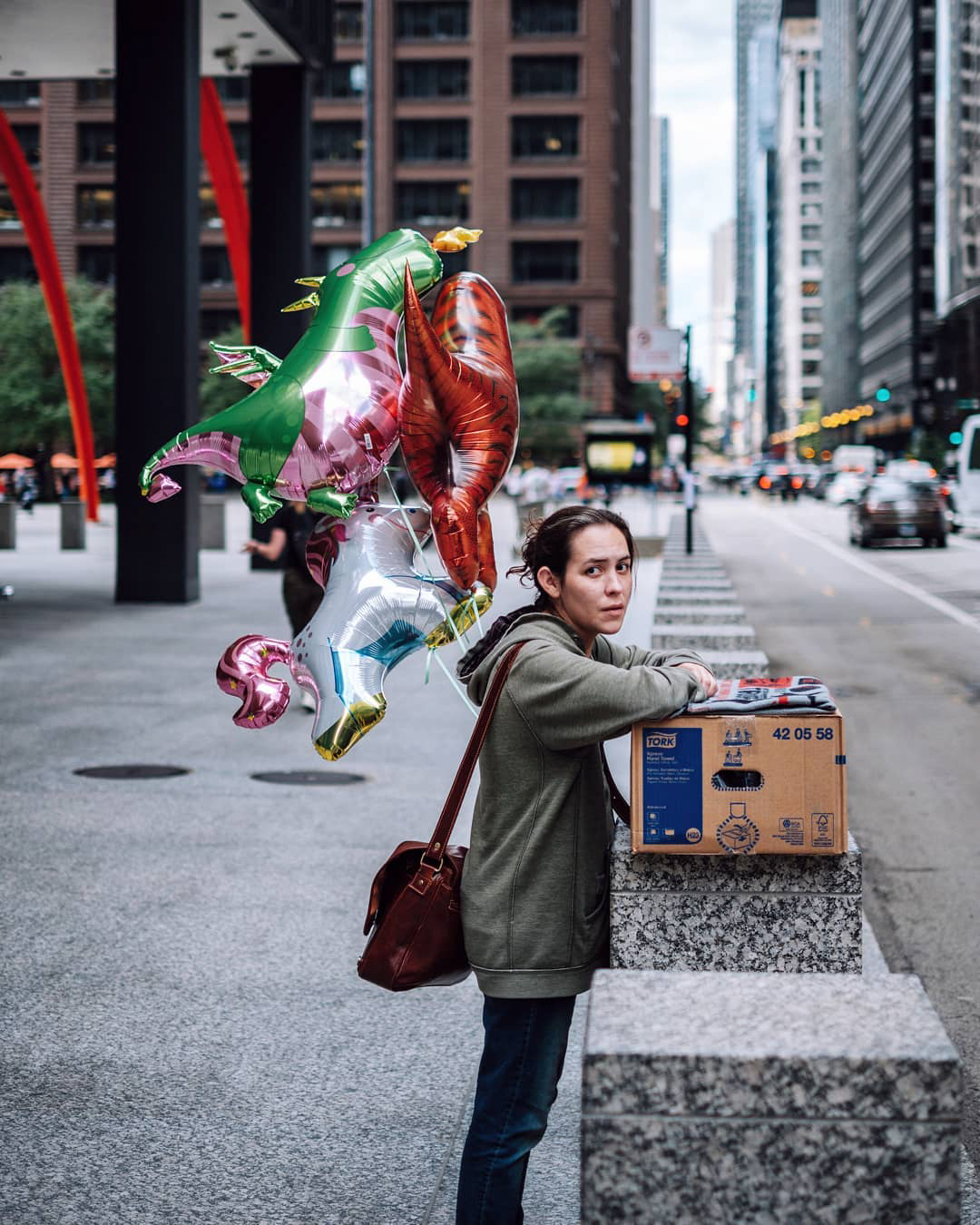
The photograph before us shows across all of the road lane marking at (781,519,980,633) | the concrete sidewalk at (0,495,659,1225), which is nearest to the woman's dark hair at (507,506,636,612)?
the concrete sidewalk at (0,495,659,1225)

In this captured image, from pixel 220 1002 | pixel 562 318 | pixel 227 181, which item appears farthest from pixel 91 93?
pixel 220 1002

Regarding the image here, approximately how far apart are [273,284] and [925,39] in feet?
351

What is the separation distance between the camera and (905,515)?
1512 inches

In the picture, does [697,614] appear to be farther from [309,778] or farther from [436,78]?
[436,78]

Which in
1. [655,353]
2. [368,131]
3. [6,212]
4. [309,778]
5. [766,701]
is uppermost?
[6,212]

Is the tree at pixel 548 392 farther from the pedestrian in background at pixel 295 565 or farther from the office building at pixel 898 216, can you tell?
the pedestrian in background at pixel 295 565

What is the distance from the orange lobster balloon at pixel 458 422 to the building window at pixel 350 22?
94.8m

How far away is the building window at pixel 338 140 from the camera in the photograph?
96.3 meters

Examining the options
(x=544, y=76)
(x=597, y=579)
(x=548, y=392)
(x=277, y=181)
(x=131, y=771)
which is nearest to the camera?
(x=597, y=579)

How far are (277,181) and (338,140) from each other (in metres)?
71.4

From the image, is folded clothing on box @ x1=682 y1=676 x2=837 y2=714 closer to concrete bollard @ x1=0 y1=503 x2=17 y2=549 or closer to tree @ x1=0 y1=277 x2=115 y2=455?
concrete bollard @ x1=0 y1=503 x2=17 y2=549

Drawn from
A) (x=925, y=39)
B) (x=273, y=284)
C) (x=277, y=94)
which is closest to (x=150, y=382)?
(x=273, y=284)

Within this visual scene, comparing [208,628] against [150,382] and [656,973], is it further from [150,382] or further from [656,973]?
[656,973]

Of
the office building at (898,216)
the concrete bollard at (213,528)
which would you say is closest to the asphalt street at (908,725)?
the concrete bollard at (213,528)
